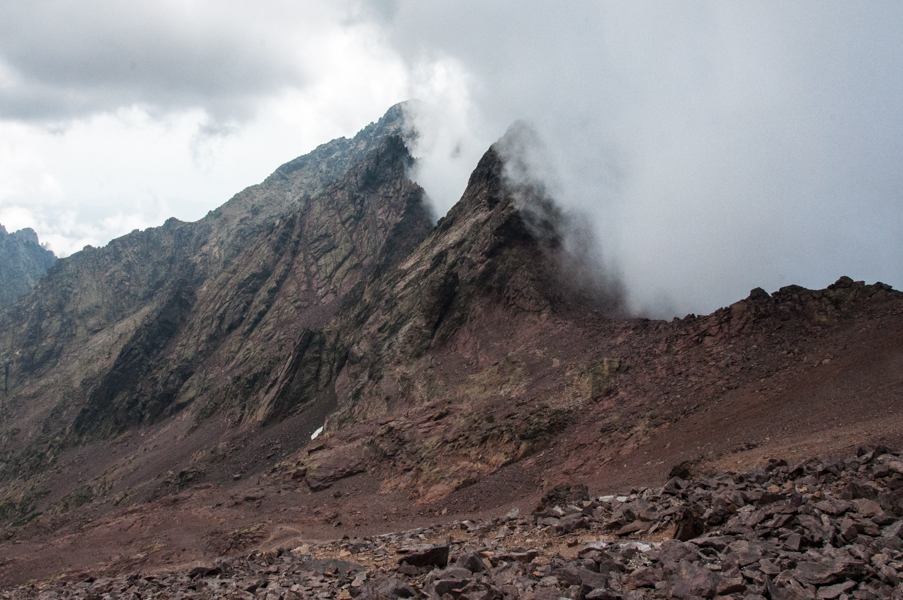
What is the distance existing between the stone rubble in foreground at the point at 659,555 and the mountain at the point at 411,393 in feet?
25.9

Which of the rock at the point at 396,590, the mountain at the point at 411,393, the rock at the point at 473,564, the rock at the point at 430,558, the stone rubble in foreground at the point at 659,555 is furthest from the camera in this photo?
the mountain at the point at 411,393

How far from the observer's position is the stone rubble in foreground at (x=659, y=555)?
33.5ft

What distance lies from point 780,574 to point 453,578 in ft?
22.7

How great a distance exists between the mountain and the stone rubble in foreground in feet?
25.9

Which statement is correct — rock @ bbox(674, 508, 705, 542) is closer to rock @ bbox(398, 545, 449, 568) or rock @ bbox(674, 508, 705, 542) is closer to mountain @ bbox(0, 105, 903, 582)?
rock @ bbox(398, 545, 449, 568)

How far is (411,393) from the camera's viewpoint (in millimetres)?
54562

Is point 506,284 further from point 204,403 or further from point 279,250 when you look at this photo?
point 279,250

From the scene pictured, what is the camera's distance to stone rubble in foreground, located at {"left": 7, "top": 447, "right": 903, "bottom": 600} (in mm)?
10219

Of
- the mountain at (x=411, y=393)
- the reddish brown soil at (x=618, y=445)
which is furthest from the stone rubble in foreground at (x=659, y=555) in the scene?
the mountain at (x=411, y=393)

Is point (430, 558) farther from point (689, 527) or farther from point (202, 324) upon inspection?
point (202, 324)

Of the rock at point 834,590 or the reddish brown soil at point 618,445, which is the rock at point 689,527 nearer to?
the rock at point 834,590

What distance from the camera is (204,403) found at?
87.0 metres

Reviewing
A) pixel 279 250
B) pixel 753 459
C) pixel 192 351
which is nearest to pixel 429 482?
pixel 753 459

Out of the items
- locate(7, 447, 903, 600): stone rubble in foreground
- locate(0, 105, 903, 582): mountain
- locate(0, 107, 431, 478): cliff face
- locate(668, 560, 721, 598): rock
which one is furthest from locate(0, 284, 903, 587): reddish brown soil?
locate(0, 107, 431, 478): cliff face
